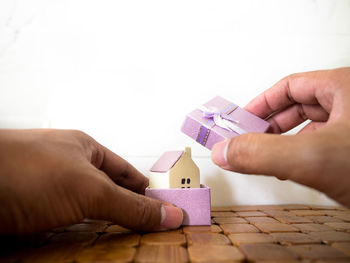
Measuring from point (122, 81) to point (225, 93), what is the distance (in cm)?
38

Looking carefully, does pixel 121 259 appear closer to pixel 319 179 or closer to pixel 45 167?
pixel 45 167

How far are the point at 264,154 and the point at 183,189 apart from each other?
0.91 ft

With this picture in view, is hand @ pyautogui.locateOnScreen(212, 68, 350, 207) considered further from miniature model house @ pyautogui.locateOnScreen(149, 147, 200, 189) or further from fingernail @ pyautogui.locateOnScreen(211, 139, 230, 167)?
miniature model house @ pyautogui.locateOnScreen(149, 147, 200, 189)

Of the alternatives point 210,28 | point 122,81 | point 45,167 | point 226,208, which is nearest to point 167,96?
point 122,81

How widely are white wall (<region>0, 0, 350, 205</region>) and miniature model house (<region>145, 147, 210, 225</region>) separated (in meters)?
0.22

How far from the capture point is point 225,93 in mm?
1008

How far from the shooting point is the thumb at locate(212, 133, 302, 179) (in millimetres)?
492

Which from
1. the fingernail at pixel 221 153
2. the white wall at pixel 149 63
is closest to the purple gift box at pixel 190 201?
the fingernail at pixel 221 153

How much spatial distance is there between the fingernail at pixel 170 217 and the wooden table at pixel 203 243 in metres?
0.02

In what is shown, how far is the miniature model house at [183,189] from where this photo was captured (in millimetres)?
719

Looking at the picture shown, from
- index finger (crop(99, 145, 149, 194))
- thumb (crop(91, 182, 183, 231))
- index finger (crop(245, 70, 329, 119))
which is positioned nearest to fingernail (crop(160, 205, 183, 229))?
thumb (crop(91, 182, 183, 231))

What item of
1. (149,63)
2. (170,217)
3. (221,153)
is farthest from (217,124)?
(149,63)

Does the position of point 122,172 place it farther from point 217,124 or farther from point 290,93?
point 290,93

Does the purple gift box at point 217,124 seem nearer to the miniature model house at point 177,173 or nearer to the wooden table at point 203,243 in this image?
the miniature model house at point 177,173
